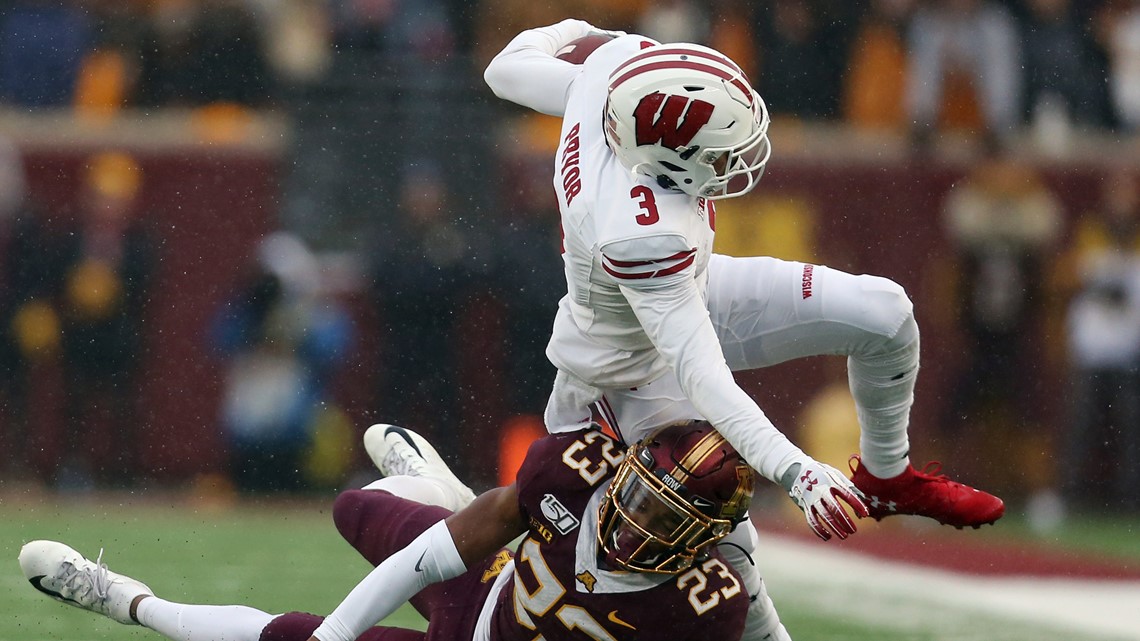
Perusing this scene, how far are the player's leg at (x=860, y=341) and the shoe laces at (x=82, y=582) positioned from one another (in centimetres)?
171

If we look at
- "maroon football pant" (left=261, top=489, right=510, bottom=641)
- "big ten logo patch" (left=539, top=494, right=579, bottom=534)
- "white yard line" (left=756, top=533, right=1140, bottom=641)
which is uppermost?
"big ten logo patch" (left=539, top=494, right=579, bottom=534)

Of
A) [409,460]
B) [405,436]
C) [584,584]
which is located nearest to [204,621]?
[409,460]

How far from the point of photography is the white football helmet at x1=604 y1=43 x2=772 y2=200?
3.77m

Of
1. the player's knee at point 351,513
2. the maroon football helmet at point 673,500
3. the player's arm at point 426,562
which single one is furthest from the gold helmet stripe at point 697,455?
the player's knee at point 351,513

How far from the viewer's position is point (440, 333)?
9234 millimetres

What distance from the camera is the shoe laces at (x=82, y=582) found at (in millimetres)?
4434

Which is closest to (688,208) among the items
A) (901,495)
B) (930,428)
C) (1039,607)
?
(901,495)

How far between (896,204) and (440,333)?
2.78 m

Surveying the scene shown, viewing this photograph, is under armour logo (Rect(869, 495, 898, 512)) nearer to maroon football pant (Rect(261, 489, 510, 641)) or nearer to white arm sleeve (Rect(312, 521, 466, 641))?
maroon football pant (Rect(261, 489, 510, 641))

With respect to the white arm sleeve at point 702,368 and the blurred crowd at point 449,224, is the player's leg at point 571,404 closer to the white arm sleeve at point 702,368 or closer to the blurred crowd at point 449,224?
the white arm sleeve at point 702,368

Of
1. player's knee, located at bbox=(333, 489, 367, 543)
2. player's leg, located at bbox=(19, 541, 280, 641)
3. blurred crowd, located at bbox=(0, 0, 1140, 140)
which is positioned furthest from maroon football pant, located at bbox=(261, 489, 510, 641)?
blurred crowd, located at bbox=(0, 0, 1140, 140)

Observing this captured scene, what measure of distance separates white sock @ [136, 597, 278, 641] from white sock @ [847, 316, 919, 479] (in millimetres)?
1548

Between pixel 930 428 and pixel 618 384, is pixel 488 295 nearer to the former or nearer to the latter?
pixel 930 428

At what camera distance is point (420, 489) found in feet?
15.1
